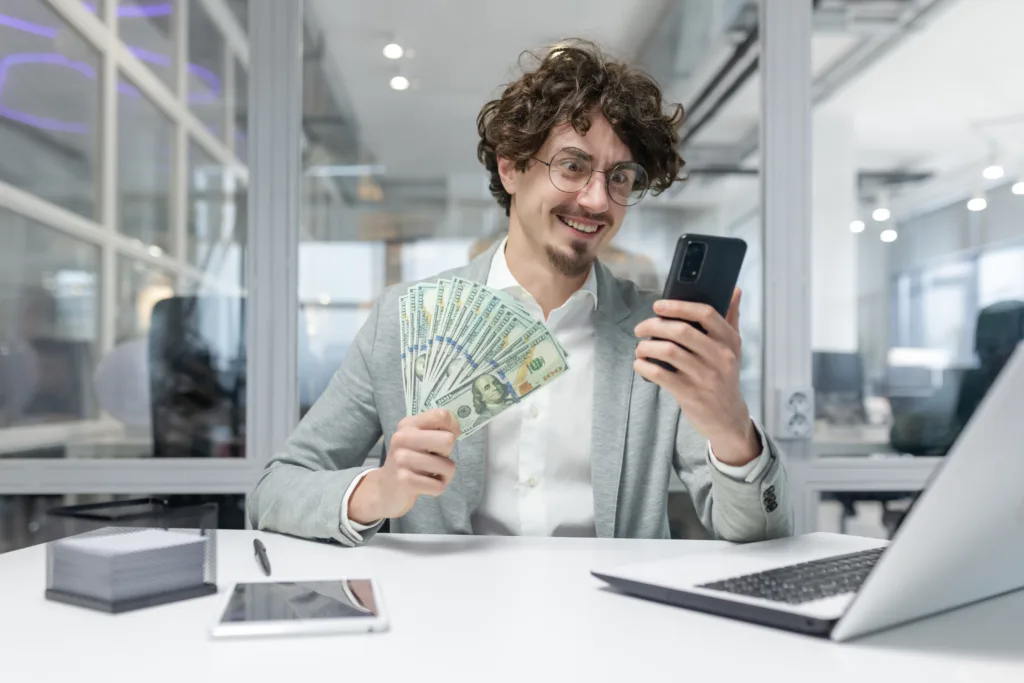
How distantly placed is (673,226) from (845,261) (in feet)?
1.67

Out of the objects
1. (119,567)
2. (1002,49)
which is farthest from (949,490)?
(1002,49)

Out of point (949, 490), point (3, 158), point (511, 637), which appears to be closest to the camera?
point (949, 490)

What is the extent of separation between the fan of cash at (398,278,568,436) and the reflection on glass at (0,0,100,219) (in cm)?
162

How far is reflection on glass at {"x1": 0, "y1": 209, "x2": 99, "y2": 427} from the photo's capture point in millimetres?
2490

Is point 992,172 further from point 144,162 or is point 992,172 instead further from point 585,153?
point 144,162

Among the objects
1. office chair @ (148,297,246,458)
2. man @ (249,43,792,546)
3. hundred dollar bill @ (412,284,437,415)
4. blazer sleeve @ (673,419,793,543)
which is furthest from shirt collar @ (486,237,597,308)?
office chair @ (148,297,246,458)

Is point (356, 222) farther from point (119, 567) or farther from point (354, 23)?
point (119, 567)

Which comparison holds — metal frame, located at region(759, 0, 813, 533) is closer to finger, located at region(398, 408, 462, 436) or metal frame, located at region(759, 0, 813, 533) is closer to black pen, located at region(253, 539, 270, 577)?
finger, located at region(398, 408, 462, 436)

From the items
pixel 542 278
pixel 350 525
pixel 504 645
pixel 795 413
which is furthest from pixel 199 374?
pixel 504 645

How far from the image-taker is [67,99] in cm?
251

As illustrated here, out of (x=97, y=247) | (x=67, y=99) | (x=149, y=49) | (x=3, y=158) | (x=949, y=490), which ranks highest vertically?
(x=149, y=49)

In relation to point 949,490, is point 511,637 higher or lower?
lower

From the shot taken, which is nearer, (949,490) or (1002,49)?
(949,490)

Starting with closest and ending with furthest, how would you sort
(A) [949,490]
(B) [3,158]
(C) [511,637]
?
1. (A) [949,490]
2. (C) [511,637]
3. (B) [3,158]
